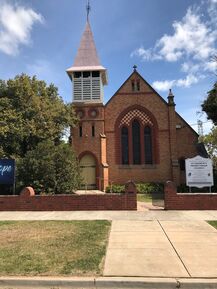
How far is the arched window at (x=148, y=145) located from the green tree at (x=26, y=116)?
7272 mm

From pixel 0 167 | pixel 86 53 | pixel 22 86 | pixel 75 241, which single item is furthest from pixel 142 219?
pixel 86 53

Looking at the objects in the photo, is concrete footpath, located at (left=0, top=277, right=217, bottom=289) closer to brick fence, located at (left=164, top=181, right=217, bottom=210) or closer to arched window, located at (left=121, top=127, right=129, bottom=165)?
brick fence, located at (left=164, top=181, right=217, bottom=210)

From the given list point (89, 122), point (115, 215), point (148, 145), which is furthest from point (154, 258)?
point (89, 122)

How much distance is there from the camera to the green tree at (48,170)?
18.8 metres

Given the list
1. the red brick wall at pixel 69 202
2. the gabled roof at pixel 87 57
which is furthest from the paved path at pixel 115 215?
the gabled roof at pixel 87 57

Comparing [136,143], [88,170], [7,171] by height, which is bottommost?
[7,171]

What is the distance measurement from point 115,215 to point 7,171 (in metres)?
7.04

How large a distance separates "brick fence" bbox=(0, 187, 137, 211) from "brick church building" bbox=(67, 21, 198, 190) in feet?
39.8

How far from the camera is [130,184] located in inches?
599

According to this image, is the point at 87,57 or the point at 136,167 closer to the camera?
the point at 136,167

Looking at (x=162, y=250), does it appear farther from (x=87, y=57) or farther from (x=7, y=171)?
(x=87, y=57)

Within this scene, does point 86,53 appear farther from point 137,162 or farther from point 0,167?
point 0,167

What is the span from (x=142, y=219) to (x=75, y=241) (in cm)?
453

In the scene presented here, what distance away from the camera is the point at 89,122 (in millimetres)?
28844
